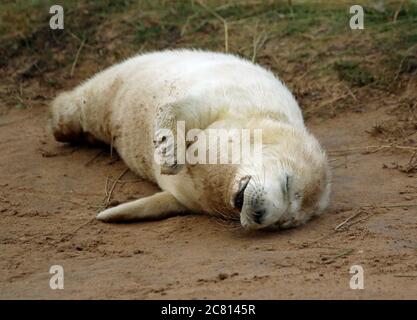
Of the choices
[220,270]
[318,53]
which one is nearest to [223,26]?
[318,53]

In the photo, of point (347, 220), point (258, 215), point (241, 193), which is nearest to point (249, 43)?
point (347, 220)

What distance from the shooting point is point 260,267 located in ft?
13.7

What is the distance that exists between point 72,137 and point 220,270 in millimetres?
2981

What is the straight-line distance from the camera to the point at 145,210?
518 cm

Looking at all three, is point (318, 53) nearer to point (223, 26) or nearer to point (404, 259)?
point (223, 26)

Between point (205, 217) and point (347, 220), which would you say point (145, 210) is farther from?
point (347, 220)

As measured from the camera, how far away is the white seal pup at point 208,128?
14.8ft

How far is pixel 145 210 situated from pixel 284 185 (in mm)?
1018

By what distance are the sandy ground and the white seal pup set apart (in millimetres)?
129

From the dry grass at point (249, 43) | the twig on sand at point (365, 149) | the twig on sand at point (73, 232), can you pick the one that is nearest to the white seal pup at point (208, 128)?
the twig on sand at point (73, 232)

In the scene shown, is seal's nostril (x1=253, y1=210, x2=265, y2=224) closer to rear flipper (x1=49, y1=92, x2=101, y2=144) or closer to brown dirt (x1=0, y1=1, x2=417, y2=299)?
brown dirt (x1=0, y1=1, x2=417, y2=299)

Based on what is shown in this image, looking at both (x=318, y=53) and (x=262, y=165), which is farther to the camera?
(x=318, y=53)

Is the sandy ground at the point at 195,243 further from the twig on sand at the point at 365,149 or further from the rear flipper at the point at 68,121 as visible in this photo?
the rear flipper at the point at 68,121
